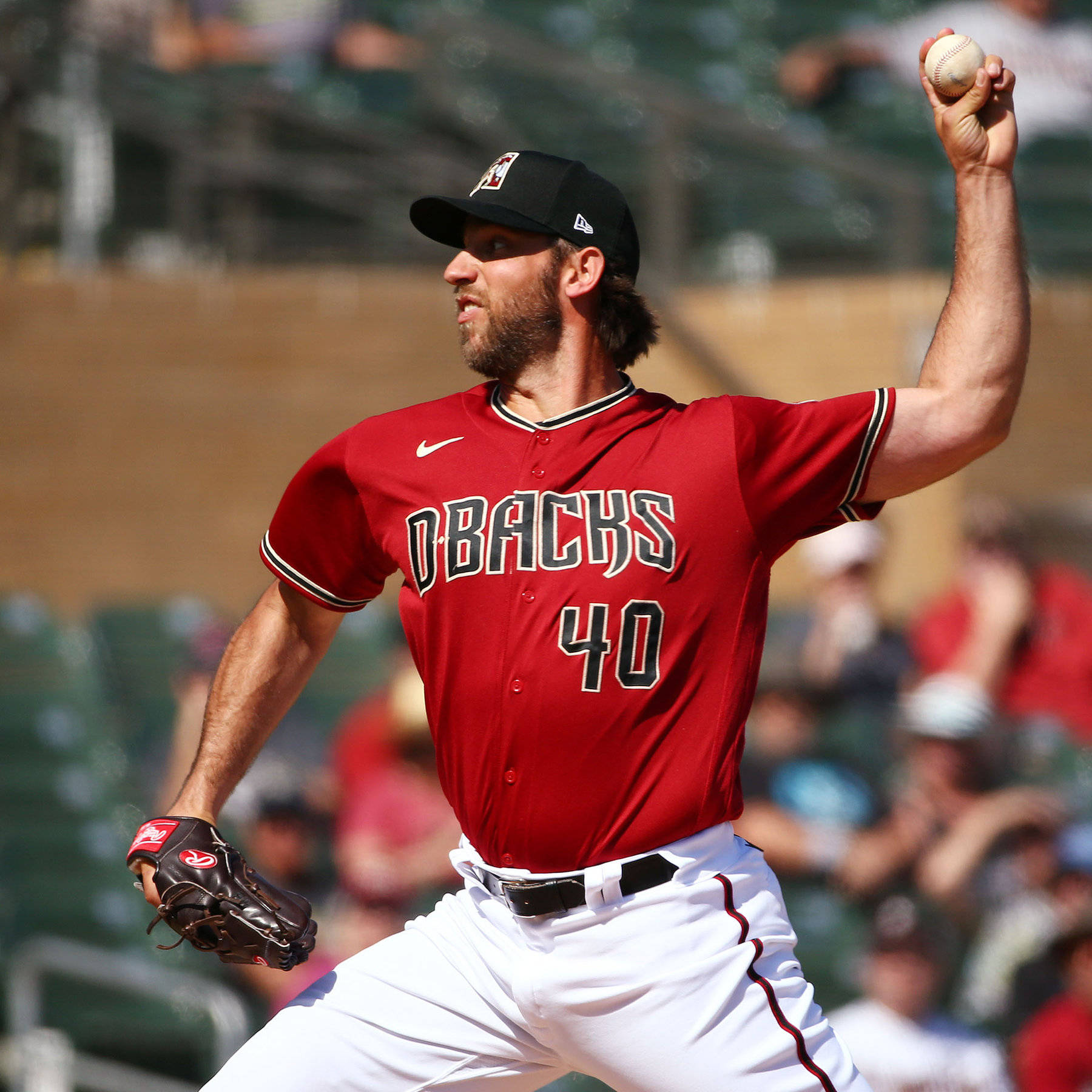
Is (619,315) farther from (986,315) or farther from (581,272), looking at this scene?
(986,315)

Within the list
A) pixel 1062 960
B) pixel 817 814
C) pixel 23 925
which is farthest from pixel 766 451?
pixel 23 925

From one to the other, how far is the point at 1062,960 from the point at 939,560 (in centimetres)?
277

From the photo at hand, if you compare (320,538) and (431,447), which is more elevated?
(431,447)

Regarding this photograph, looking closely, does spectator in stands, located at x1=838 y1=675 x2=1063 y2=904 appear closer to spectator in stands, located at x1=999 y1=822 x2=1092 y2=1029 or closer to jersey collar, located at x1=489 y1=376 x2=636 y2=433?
spectator in stands, located at x1=999 y1=822 x2=1092 y2=1029

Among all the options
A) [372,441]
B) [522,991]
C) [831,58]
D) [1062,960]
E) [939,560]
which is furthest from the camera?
[831,58]

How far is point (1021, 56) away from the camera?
28.2 ft

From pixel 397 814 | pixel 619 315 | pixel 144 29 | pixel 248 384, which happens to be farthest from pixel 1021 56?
pixel 619 315

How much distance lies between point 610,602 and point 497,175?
782mm

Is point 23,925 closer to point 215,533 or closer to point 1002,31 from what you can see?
point 215,533

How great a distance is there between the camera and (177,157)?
7.81 metres

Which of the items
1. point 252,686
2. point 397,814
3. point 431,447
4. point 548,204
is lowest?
point 397,814

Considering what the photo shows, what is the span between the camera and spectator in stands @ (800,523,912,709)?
6.30 m

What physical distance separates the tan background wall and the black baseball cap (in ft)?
16.3

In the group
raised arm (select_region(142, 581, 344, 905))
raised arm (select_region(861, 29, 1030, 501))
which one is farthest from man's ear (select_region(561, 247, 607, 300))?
raised arm (select_region(142, 581, 344, 905))
